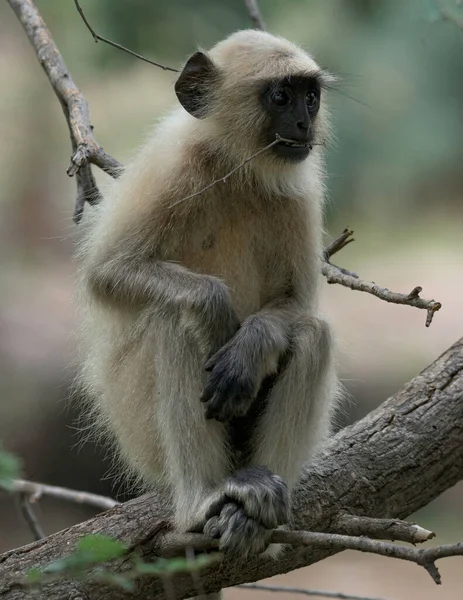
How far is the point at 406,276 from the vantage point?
12.5 metres

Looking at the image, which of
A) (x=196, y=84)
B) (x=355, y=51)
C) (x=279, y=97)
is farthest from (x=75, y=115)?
(x=355, y=51)

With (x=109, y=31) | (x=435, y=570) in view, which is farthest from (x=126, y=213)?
(x=109, y=31)

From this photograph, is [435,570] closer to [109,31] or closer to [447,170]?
[109,31]

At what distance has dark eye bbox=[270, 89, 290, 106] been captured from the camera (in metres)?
4.48

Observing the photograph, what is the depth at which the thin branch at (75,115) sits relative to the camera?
5.03 meters

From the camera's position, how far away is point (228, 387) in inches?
158

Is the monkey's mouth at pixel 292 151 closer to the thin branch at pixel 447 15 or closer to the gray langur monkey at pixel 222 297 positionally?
the gray langur monkey at pixel 222 297

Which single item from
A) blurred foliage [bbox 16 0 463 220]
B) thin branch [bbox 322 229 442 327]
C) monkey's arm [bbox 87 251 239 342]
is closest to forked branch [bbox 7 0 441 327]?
thin branch [bbox 322 229 442 327]

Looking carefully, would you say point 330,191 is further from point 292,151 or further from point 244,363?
point 244,363

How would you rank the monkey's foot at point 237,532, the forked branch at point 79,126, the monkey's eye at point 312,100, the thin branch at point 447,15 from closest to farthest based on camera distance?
the monkey's foot at point 237,532 → the thin branch at point 447,15 → the monkey's eye at point 312,100 → the forked branch at point 79,126

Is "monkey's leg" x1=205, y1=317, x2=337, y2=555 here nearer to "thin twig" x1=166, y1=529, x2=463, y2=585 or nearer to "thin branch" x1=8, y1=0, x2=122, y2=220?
"thin twig" x1=166, y1=529, x2=463, y2=585

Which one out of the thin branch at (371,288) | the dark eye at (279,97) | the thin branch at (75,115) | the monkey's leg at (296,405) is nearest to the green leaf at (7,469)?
the thin branch at (371,288)

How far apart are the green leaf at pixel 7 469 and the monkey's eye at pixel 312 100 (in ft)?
9.14

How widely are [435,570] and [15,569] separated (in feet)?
5.55
